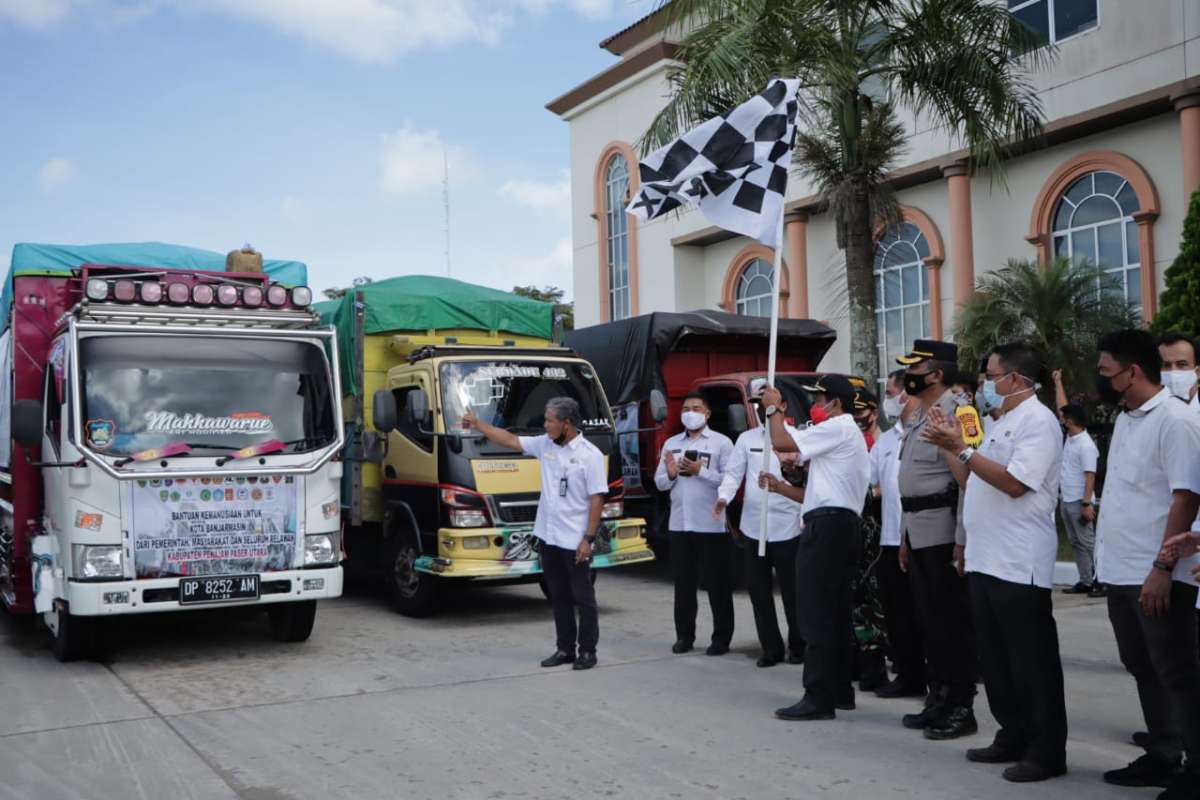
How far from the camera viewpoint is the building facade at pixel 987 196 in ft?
59.1

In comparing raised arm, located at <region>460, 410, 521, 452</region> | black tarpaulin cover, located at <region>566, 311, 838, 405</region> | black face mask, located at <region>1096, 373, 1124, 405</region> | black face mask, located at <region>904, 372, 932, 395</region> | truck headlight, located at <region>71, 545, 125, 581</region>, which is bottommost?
truck headlight, located at <region>71, 545, 125, 581</region>

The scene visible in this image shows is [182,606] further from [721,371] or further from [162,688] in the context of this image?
[721,371]

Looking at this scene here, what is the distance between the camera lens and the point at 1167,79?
17.6 meters

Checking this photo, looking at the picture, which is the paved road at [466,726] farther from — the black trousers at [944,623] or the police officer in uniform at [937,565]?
the black trousers at [944,623]

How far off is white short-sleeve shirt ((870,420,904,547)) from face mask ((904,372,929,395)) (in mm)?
992

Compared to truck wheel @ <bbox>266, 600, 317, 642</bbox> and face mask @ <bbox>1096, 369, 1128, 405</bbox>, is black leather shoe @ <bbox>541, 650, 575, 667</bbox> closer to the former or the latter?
truck wheel @ <bbox>266, 600, 317, 642</bbox>

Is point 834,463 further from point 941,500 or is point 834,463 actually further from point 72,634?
point 72,634

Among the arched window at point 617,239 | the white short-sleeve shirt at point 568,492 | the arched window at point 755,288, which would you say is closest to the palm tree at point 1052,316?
the arched window at point 755,288

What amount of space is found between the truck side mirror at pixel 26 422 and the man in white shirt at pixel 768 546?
4.77 metres

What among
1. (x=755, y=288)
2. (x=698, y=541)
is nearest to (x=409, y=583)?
(x=698, y=541)

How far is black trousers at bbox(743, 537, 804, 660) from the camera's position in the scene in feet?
24.6

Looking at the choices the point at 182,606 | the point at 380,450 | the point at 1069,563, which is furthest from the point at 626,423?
the point at 182,606

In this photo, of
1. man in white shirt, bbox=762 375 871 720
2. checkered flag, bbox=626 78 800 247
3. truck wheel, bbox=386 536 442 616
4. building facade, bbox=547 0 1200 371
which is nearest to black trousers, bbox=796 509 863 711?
man in white shirt, bbox=762 375 871 720

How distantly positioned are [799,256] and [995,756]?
800 inches
